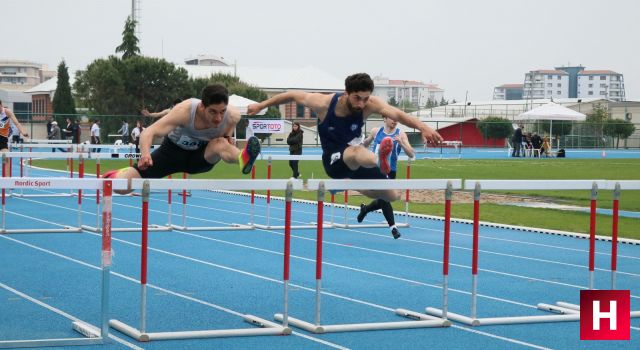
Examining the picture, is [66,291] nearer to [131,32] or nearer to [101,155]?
[101,155]

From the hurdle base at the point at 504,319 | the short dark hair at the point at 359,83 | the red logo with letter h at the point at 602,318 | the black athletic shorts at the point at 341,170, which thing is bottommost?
the hurdle base at the point at 504,319

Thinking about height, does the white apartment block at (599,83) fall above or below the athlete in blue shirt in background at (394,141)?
above

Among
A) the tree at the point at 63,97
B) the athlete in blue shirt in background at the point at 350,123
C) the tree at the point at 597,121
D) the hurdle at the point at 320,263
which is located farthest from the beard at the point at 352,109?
the tree at the point at 63,97

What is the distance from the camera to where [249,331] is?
741cm

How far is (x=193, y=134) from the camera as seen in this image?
8297mm

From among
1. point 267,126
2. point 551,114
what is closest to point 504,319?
point 267,126

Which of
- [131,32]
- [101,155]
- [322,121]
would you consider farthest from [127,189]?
[131,32]

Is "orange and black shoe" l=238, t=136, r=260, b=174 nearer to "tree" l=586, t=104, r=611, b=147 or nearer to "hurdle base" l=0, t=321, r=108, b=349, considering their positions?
"hurdle base" l=0, t=321, r=108, b=349

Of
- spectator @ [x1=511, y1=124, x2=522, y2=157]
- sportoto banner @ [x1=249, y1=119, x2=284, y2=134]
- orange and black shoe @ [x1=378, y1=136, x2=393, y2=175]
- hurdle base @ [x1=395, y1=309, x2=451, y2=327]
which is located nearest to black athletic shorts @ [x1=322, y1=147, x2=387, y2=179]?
orange and black shoe @ [x1=378, y1=136, x2=393, y2=175]

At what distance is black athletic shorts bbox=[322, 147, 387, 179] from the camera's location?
27.9 ft

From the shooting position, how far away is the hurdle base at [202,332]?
7102 mm

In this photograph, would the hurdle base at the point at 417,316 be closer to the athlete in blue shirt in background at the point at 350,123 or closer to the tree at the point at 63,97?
the athlete in blue shirt in background at the point at 350,123

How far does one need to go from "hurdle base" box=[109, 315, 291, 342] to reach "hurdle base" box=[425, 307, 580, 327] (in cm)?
152

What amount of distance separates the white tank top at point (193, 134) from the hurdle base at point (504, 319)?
2410 mm
